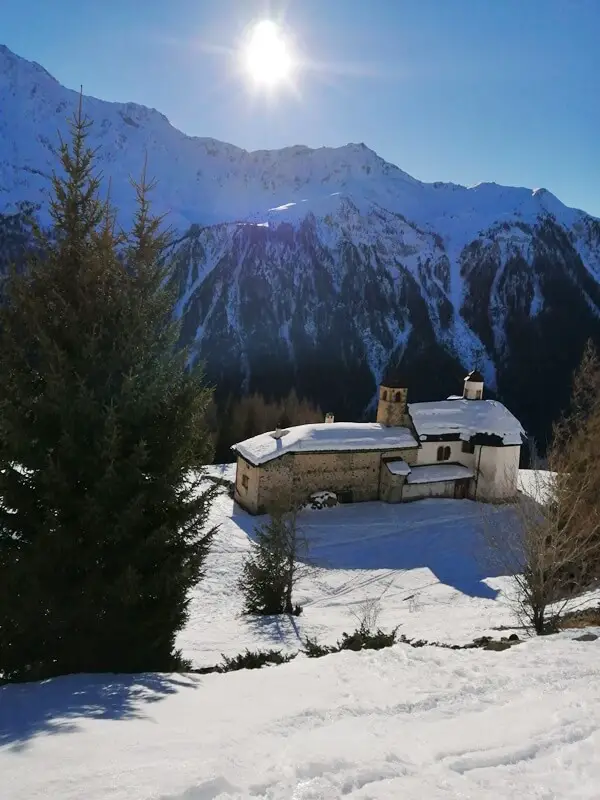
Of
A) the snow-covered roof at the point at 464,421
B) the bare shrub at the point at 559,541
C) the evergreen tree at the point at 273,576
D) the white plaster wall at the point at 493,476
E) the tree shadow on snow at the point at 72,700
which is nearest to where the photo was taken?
the tree shadow on snow at the point at 72,700

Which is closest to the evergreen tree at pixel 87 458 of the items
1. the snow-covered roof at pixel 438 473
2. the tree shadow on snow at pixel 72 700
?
the tree shadow on snow at pixel 72 700

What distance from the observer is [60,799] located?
178 inches

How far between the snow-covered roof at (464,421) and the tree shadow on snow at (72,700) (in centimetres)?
3018

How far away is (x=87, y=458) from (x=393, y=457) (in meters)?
28.3

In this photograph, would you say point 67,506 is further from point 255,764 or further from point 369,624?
point 369,624

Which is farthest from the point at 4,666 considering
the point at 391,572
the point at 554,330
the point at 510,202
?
the point at 510,202

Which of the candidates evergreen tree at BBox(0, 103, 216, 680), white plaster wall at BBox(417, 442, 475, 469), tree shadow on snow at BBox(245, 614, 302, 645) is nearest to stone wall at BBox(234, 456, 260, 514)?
white plaster wall at BBox(417, 442, 475, 469)

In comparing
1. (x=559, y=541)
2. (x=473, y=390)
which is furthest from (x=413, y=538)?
(x=559, y=541)

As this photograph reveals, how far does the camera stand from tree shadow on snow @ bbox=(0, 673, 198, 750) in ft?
21.2

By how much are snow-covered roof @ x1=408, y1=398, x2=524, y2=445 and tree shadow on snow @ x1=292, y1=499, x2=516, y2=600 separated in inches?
188

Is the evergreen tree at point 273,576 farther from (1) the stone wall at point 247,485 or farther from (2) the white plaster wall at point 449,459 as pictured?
(2) the white plaster wall at point 449,459

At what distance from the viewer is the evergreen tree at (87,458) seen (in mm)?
9336

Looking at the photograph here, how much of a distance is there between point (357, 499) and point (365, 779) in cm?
3091

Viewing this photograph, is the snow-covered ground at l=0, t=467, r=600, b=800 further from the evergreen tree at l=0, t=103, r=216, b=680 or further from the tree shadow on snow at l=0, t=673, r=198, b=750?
the evergreen tree at l=0, t=103, r=216, b=680
